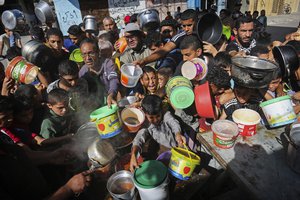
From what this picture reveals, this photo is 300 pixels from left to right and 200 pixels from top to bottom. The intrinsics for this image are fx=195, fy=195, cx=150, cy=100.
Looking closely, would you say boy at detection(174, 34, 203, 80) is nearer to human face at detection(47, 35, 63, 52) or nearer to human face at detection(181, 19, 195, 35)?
human face at detection(181, 19, 195, 35)

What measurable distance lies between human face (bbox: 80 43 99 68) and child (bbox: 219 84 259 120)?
241 centimetres

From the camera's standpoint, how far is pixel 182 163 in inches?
83.4

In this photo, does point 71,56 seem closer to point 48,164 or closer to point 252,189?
point 48,164

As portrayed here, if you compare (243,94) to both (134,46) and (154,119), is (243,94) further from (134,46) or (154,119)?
(134,46)

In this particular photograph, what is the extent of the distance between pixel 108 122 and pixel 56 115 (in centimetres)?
94

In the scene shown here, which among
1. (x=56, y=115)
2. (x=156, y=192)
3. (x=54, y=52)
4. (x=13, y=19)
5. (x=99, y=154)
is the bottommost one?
(x=156, y=192)

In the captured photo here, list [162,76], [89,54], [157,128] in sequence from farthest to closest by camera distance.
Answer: [89,54] < [162,76] < [157,128]

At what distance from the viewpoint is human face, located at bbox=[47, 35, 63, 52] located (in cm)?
401

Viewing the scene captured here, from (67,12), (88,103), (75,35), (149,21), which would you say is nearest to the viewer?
(88,103)

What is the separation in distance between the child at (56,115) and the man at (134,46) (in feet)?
5.37

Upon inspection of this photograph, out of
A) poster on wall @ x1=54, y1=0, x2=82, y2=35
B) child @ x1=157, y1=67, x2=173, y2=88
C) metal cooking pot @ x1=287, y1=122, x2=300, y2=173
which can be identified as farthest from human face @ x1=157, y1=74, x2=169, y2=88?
poster on wall @ x1=54, y1=0, x2=82, y2=35

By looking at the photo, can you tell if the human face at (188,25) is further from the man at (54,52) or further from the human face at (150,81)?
the man at (54,52)

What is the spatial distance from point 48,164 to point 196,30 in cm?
338

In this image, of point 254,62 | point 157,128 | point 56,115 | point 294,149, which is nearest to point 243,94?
point 254,62
